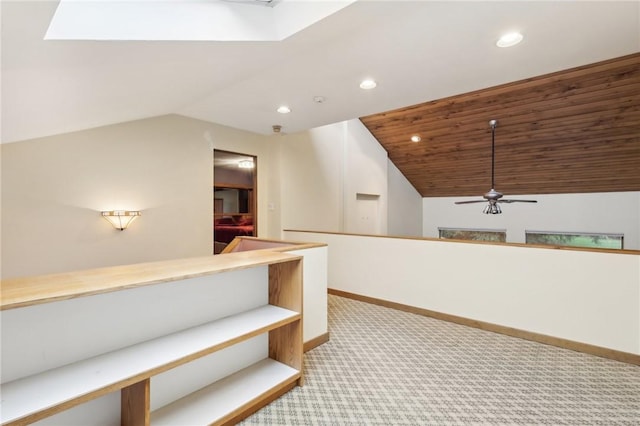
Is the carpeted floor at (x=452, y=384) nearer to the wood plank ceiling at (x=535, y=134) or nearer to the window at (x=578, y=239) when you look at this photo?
the wood plank ceiling at (x=535, y=134)

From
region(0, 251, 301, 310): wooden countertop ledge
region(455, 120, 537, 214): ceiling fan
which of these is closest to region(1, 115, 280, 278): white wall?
region(0, 251, 301, 310): wooden countertop ledge

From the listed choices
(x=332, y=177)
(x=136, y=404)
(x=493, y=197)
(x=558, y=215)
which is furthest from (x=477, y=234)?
(x=136, y=404)

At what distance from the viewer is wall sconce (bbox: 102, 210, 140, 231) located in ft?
10.3

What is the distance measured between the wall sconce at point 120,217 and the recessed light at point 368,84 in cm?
279

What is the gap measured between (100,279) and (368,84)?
2569 mm

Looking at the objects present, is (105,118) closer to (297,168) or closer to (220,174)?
(220,174)

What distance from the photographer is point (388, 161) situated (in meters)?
7.29

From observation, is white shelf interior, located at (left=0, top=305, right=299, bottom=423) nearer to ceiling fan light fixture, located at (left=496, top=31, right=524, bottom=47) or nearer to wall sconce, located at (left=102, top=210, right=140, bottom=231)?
wall sconce, located at (left=102, top=210, right=140, bottom=231)

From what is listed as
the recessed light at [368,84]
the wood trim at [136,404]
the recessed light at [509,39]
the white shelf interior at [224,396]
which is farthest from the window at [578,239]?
the wood trim at [136,404]

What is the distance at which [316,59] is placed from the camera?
231 centimetres

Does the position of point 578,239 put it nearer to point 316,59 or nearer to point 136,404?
point 316,59

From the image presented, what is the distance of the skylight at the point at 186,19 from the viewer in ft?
4.31

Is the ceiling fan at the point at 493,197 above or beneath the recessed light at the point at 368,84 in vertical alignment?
beneath

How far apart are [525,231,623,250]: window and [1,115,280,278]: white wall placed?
656 cm
